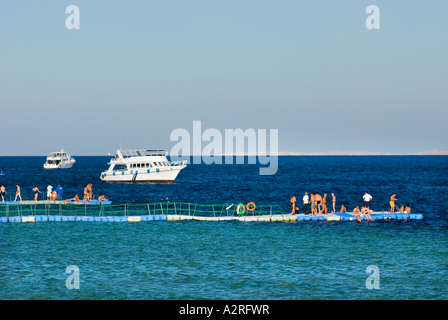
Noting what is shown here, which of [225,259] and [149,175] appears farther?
[149,175]

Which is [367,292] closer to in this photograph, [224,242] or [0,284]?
[224,242]

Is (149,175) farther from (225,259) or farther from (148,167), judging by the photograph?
(225,259)

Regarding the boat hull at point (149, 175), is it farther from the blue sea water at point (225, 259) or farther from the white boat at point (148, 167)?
the blue sea water at point (225, 259)

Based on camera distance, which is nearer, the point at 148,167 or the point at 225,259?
the point at 225,259

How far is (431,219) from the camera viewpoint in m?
47.8

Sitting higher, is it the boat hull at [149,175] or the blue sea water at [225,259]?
the boat hull at [149,175]

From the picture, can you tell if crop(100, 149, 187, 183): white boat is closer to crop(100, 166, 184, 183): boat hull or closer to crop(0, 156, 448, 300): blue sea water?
crop(100, 166, 184, 183): boat hull

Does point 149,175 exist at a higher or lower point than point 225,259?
higher

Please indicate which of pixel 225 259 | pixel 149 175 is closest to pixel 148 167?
pixel 149 175

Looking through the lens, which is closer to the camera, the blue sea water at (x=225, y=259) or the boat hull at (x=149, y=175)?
the blue sea water at (x=225, y=259)

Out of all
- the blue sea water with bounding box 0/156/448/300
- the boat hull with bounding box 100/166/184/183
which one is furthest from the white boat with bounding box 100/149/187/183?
the blue sea water with bounding box 0/156/448/300

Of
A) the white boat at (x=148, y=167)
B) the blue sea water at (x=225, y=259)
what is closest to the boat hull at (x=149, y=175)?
the white boat at (x=148, y=167)
